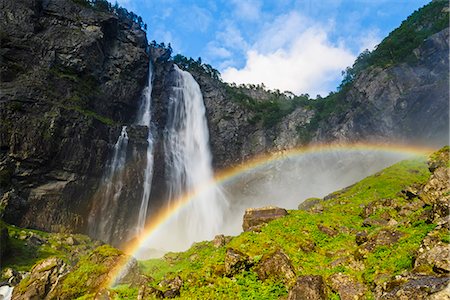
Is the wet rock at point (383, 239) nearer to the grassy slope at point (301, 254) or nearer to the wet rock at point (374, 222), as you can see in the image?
the grassy slope at point (301, 254)

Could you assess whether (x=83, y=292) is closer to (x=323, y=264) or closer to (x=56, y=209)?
(x=323, y=264)

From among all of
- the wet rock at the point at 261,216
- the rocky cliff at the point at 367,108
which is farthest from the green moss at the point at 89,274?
the rocky cliff at the point at 367,108

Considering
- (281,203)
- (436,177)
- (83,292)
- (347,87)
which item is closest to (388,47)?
(347,87)

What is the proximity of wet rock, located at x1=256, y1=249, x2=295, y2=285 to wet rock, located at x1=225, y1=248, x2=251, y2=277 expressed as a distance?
1.82 ft

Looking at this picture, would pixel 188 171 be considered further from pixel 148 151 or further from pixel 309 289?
pixel 309 289

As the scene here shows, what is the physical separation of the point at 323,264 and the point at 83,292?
1161cm

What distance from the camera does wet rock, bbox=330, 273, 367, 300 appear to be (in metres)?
9.52

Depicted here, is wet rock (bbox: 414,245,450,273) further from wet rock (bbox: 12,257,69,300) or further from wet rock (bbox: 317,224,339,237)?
wet rock (bbox: 12,257,69,300)

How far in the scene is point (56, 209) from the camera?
1462 inches

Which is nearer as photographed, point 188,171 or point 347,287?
point 347,287

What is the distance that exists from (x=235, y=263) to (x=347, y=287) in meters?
4.38

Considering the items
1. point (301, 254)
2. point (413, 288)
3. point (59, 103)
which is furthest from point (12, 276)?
point (59, 103)

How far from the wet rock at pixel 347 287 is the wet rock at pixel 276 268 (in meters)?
1.55

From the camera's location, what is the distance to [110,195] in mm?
43438
